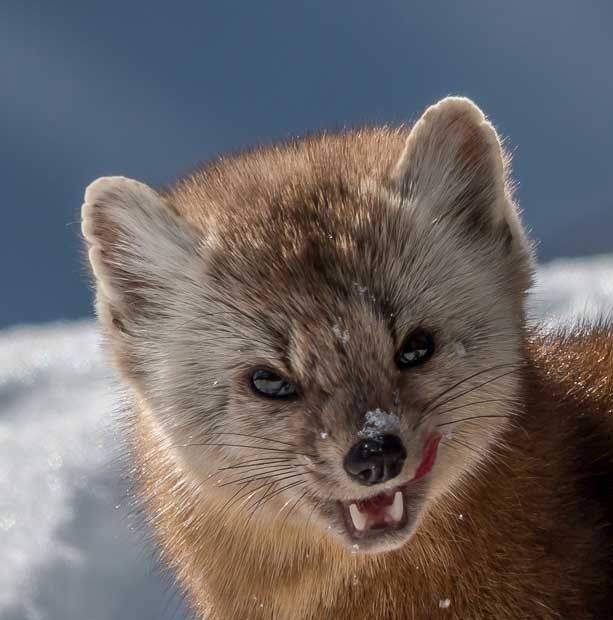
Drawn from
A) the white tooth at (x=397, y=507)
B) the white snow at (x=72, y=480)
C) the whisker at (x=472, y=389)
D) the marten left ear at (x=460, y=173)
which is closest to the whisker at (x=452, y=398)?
the whisker at (x=472, y=389)

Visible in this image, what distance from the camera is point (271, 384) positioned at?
163 cm

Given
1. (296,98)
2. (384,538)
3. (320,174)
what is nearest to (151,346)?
(320,174)

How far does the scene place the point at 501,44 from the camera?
390 cm

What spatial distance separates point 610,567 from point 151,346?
0.81 m

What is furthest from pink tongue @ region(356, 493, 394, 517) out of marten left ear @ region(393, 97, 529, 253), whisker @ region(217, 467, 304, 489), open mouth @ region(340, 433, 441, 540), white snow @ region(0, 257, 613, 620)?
white snow @ region(0, 257, 613, 620)

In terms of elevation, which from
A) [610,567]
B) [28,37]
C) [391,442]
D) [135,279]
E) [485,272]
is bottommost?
[610,567]

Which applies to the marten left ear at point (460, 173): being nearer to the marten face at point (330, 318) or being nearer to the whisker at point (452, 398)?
the marten face at point (330, 318)

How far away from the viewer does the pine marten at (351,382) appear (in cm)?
160

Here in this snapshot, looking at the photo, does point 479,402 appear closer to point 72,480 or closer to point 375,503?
point 375,503

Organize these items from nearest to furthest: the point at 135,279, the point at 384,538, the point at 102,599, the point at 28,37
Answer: the point at 384,538, the point at 135,279, the point at 102,599, the point at 28,37

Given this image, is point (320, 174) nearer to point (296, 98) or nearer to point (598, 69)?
point (296, 98)

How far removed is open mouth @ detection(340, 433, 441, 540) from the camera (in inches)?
63.1

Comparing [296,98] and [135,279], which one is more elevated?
[296,98]

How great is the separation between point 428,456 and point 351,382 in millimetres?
174
